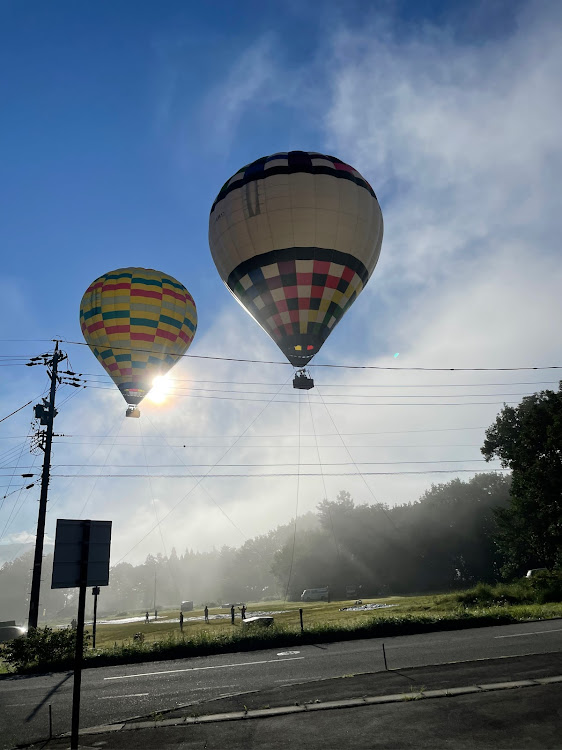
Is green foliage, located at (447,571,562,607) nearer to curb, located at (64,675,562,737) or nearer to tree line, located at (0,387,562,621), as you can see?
tree line, located at (0,387,562,621)

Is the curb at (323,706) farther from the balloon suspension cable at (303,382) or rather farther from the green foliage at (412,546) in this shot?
the green foliage at (412,546)

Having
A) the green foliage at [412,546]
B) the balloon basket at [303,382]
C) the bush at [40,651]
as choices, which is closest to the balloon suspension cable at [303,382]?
the balloon basket at [303,382]

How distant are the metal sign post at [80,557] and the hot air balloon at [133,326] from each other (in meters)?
23.9

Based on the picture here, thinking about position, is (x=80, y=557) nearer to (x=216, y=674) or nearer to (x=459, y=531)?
(x=216, y=674)

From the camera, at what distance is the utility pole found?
87.6 feet

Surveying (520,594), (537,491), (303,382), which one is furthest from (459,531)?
(303,382)

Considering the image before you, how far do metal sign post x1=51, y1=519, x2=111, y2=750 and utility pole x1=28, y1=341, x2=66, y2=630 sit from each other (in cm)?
2167

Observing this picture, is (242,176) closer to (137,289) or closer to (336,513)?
(137,289)

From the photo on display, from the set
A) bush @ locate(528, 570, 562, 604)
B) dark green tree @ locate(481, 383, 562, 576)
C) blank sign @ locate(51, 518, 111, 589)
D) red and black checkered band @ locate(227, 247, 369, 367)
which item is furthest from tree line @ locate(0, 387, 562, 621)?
blank sign @ locate(51, 518, 111, 589)

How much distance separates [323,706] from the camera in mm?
9477

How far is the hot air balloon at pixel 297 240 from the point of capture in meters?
24.5

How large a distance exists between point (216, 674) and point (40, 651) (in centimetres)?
935

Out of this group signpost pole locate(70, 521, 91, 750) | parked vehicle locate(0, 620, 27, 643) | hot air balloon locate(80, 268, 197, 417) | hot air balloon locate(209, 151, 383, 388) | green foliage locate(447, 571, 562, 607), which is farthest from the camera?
parked vehicle locate(0, 620, 27, 643)

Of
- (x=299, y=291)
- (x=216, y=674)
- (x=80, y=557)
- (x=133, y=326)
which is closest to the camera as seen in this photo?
(x=80, y=557)
